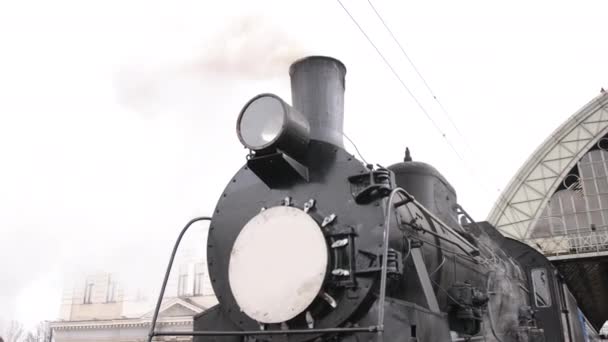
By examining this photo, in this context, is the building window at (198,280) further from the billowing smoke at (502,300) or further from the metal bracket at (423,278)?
the metal bracket at (423,278)

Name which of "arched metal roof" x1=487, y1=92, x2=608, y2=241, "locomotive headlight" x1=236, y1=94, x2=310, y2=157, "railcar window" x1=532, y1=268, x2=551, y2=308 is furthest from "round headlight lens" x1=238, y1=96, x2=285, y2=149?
"arched metal roof" x1=487, y1=92, x2=608, y2=241

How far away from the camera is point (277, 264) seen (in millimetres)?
3266

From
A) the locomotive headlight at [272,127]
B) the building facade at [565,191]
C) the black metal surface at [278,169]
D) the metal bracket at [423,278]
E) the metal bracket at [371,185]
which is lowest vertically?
the metal bracket at [423,278]

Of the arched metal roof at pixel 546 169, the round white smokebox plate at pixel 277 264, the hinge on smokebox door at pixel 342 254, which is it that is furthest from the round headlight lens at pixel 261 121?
the arched metal roof at pixel 546 169

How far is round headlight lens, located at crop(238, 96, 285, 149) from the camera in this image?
11.4ft

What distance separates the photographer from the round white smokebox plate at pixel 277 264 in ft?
10.3

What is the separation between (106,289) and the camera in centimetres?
974

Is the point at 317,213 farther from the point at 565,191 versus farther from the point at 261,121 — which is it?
the point at 565,191

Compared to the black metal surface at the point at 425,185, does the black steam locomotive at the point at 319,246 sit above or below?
below

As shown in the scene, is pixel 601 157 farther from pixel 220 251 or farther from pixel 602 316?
pixel 220 251

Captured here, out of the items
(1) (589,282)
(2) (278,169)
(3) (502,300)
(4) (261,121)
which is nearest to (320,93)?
(4) (261,121)

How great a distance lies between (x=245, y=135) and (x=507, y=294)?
378 cm

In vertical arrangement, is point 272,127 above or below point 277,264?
above

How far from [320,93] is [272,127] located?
662 millimetres
